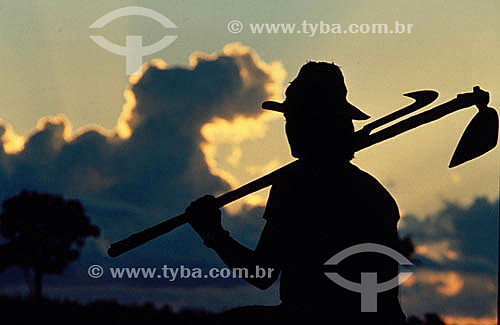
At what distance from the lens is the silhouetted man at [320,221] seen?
606cm

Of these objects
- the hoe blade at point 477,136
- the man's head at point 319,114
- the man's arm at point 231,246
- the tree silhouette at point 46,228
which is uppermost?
the tree silhouette at point 46,228

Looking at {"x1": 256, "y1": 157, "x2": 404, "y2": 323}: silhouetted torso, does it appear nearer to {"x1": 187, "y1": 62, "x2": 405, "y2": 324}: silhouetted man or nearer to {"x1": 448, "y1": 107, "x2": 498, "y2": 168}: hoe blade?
{"x1": 187, "y1": 62, "x2": 405, "y2": 324}: silhouetted man

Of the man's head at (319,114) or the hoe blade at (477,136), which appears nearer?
the man's head at (319,114)

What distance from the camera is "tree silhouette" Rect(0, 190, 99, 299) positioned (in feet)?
125

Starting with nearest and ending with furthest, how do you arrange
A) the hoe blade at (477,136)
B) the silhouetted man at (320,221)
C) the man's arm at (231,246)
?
the silhouetted man at (320,221), the man's arm at (231,246), the hoe blade at (477,136)

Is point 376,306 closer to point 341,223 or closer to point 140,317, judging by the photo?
point 341,223

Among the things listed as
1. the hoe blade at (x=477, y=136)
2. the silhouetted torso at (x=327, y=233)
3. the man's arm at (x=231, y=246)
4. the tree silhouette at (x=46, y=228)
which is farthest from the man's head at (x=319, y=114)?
the tree silhouette at (x=46, y=228)

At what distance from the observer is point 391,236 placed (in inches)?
247

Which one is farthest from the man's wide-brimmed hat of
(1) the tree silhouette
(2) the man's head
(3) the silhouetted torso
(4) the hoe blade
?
(1) the tree silhouette

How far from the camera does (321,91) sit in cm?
633

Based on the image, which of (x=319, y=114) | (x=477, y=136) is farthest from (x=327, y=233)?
(x=477, y=136)

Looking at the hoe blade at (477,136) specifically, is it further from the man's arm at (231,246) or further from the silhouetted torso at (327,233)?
the man's arm at (231,246)

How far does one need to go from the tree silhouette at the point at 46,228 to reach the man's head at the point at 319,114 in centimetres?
3284

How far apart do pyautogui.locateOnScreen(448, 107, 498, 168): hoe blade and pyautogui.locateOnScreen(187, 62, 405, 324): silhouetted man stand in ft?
3.68
